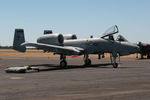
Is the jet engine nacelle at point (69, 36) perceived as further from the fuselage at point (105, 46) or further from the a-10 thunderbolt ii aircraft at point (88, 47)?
the fuselage at point (105, 46)

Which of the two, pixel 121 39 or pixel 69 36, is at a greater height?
pixel 69 36

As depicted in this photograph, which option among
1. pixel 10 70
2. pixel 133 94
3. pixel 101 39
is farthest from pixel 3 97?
pixel 101 39

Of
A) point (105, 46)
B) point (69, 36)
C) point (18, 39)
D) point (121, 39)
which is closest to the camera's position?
point (105, 46)

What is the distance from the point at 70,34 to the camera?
34500 millimetres

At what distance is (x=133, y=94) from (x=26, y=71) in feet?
44.7

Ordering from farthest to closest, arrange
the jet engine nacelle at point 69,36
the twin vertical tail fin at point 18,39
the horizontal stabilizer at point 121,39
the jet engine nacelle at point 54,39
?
the jet engine nacelle at point 69,36 < the twin vertical tail fin at point 18,39 < the jet engine nacelle at point 54,39 < the horizontal stabilizer at point 121,39

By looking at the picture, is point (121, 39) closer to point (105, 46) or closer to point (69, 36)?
point (105, 46)

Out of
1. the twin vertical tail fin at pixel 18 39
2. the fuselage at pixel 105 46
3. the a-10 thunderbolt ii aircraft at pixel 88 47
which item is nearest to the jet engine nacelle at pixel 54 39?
the a-10 thunderbolt ii aircraft at pixel 88 47

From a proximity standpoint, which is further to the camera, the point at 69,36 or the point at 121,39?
the point at 69,36

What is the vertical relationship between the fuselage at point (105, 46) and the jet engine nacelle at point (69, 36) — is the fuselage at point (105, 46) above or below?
below

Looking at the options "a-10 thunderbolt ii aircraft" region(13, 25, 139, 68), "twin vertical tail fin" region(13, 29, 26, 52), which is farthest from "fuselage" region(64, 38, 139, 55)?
"twin vertical tail fin" region(13, 29, 26, 52)

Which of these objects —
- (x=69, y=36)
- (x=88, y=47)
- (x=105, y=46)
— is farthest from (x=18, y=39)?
(x=105, y=46)

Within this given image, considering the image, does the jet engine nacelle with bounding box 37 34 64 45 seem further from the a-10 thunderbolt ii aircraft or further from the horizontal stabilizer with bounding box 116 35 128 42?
the horizontal stabilizer with bounding box 116 35 128 42

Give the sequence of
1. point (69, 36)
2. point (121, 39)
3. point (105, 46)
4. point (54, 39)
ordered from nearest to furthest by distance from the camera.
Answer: point (105, 46), point (121, 39), point (54, 39), point (69, 36)
